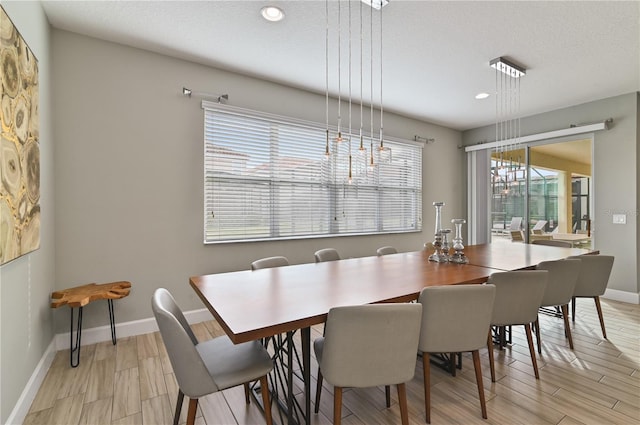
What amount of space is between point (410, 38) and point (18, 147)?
303cm

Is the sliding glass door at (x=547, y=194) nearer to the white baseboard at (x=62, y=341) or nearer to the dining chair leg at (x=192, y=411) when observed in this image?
the dining chair leg at (x=192, y=411)

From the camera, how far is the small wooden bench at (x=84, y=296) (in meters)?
2.35

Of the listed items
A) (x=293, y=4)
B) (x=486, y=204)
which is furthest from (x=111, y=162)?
(x=486, y=204)

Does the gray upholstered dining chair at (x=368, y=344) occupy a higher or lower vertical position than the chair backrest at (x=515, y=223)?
lower

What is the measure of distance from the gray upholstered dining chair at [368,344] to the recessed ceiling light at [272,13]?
7.61ft

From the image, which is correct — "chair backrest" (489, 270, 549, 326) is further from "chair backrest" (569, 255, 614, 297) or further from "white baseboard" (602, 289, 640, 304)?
"white baseboard" (602, 289, 640, 304)

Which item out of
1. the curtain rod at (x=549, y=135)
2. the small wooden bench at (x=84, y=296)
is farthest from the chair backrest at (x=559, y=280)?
the small wooden bench at (x=84, y=296)

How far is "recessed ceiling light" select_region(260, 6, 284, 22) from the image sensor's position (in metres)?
2.38

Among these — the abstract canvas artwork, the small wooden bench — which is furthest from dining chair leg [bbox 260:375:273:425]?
the small wooden bench

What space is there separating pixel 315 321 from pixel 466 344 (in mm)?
961

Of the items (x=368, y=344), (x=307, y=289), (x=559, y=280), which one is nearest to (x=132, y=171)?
(x=307, y=289)

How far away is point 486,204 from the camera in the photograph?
5.97 meters

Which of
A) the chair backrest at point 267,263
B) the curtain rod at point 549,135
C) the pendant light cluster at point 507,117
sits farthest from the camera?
the curtain rod at point 549,135

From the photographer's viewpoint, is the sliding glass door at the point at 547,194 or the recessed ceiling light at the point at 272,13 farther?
the sliding glass door at the point at 547,194
